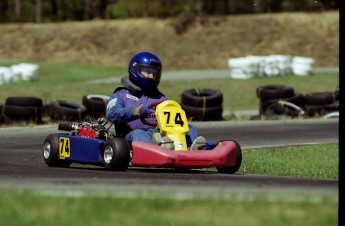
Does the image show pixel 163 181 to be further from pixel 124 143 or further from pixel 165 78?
pixel 165 78

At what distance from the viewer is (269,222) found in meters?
7.09

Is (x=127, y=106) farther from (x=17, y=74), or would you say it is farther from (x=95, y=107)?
(x=17, y=74)

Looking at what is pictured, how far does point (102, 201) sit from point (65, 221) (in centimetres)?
74

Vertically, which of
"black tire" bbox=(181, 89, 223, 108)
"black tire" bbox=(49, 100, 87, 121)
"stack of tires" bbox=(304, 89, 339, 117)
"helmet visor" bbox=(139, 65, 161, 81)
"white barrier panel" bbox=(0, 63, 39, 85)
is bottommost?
"white barrier panel" bbox=(0, 63, 39, 85)

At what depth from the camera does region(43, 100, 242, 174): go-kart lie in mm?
11289

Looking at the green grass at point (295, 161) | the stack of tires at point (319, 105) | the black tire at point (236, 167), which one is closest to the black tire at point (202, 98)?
the stack of tires at point (319, 105)

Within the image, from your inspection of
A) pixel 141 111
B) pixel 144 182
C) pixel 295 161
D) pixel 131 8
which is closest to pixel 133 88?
pixel 141 111

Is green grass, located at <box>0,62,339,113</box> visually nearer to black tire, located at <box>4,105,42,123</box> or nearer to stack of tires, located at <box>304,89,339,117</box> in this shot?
stack of tires, located at <box>304,89,339,117</box>

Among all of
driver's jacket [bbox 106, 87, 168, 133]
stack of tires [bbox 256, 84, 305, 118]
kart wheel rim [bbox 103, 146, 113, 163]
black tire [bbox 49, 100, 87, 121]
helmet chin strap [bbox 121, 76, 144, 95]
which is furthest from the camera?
stack of tires [bbox 256, 84, 305, 118]

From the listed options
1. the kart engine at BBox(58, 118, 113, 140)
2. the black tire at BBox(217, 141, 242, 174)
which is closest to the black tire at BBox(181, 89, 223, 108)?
the kart engine at BBox(58, 118, 113, 140)

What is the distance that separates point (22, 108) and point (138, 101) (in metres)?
8.39

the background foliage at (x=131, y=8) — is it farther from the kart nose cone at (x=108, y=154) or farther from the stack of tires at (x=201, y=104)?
the kart nose cone at (x=108, y=154)

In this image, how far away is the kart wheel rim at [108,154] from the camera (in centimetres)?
1145

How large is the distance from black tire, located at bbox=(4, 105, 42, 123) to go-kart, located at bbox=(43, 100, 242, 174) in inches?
302
